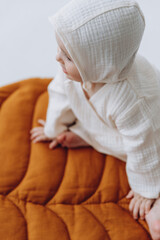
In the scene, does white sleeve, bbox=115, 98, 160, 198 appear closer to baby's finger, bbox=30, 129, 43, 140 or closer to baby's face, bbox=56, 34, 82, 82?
baby's face, bbox=56, 34, 82, 82

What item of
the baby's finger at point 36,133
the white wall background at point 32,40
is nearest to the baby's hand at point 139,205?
the baby's finger at point 36,133

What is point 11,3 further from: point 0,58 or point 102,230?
point 102,230

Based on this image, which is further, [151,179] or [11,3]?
[11,3]

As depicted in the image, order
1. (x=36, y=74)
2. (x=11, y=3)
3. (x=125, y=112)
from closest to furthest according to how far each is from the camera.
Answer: (x=125, y=112), (x=36, y=74), (x=11, y=3)

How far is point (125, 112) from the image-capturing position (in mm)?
709

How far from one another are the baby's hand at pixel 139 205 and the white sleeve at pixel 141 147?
17 mm

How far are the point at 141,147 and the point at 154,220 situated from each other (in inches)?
7.2

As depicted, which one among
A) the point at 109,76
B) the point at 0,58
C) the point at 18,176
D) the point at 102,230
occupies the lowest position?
the point at 102,230

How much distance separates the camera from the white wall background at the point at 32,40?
1318 mm

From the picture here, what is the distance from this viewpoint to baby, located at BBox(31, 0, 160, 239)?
0.56 m

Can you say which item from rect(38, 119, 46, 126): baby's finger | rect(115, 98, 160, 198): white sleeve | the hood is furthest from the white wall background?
the hood

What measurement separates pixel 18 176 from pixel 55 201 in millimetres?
119

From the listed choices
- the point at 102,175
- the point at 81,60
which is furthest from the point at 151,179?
the point at 81,60

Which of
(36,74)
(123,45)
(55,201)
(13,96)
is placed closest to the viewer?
(123,45)
